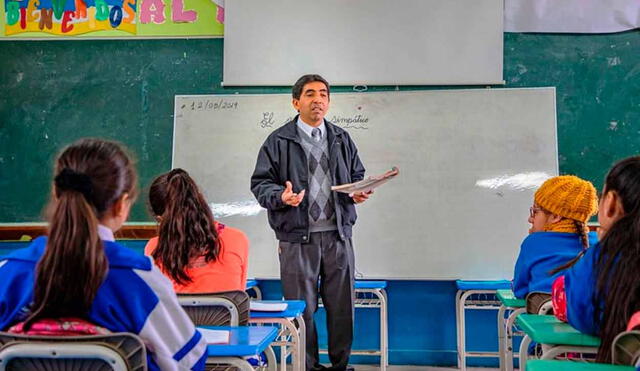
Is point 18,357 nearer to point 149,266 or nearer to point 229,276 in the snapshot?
point 149,266

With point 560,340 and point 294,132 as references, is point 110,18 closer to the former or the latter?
point 294,132

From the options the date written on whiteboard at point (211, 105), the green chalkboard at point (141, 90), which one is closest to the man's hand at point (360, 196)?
the green chalkboard at point (141, 90)

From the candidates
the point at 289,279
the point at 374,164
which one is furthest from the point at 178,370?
the point at 374,164

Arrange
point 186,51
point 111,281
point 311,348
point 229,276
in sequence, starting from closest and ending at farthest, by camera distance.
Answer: point 111,281, point 229,276, point 311,348, point 186,51

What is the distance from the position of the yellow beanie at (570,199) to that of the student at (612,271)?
82cm

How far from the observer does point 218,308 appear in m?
1.92

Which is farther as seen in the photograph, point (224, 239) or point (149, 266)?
point (224, 239)

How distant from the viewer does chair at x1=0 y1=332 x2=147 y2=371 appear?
117 cm

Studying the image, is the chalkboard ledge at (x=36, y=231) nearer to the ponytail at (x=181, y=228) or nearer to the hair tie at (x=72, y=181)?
the ponytail at (x=181, y=228)

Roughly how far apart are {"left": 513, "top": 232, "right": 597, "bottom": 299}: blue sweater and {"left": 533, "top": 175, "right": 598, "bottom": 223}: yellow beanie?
0.10 meters

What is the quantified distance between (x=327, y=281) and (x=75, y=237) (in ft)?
7.20

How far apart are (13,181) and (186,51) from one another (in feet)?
5.22

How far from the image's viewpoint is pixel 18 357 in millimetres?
1228

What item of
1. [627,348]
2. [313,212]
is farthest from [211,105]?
[627,348]
